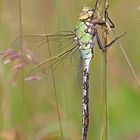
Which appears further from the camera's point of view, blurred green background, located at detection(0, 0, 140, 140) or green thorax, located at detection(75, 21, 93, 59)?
blurred green background, located at detection(0, 0, 140, 140)

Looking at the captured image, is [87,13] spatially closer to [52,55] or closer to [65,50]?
[65,50]

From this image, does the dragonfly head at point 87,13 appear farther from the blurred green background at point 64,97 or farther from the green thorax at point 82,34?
the blurred green background at point 64,97

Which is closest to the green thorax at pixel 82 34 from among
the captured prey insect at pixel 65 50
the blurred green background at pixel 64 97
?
the captured prey insect at pixel 65 50

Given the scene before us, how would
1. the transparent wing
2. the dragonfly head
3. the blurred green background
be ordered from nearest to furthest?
the dragonfly head
the transparent wing
the blurred green background

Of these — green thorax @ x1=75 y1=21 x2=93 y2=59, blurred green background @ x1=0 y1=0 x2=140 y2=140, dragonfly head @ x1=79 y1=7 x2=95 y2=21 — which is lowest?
blurred green background @ x1=0 y1=0 x2=140 y2=140

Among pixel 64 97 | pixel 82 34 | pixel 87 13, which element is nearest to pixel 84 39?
pixel 82 34

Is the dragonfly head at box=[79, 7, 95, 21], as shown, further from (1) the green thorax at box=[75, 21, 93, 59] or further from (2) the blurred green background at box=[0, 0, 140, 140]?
(2) the blurred green background at box=[0, 0, 140, 140]

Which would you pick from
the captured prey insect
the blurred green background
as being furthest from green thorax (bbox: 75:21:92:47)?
the blurred green background

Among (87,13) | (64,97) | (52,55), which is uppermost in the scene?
(87,13)

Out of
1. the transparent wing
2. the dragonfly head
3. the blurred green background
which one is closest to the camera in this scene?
the dragonfly head
